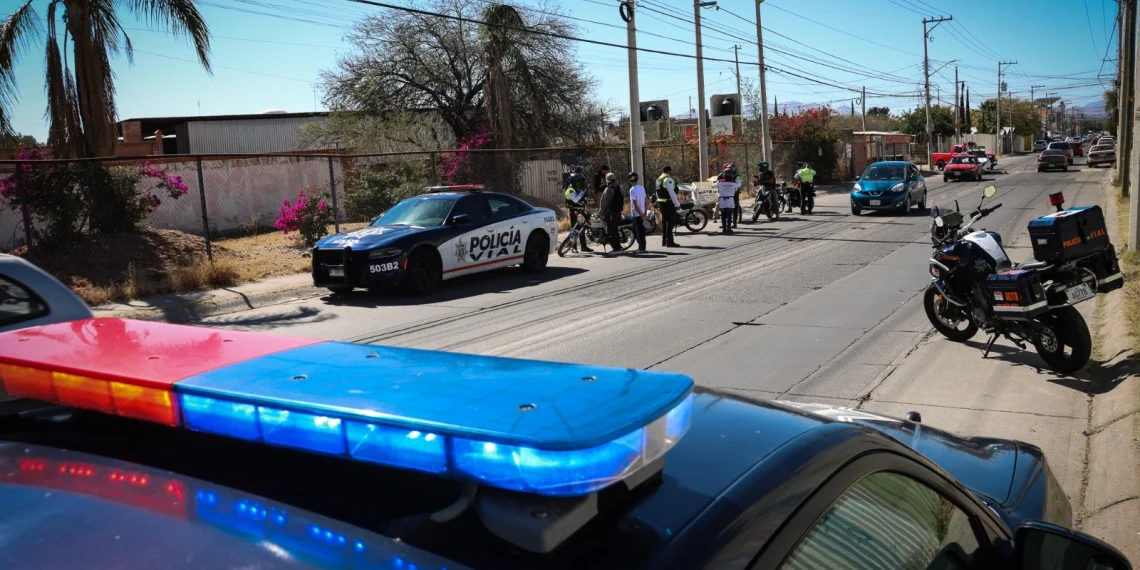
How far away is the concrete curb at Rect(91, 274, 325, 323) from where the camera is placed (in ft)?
42.6

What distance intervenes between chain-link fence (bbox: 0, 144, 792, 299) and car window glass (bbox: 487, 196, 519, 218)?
415cm

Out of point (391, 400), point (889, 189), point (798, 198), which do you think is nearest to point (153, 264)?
point (391, 400)

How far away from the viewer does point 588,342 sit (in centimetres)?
973

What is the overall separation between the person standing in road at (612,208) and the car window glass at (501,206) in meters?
2.99

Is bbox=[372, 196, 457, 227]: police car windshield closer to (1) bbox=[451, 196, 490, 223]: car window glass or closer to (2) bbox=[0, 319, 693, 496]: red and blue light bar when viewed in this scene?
(1) bbox=[451, 196, 490, 223]: car window glass

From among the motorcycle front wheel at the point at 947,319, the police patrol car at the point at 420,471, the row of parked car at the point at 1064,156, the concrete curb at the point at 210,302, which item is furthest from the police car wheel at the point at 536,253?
the row of parked car at the point at 1064,156

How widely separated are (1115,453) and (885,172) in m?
24.0

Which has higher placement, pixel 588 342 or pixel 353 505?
pixel 353 505

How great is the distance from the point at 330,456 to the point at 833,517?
1045 mm

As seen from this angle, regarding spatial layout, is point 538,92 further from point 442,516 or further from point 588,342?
point 442,516

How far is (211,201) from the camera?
2538 centimetres

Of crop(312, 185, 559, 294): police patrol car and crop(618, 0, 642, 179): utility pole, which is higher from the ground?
crop(618, 0, 642, 179): utility pole

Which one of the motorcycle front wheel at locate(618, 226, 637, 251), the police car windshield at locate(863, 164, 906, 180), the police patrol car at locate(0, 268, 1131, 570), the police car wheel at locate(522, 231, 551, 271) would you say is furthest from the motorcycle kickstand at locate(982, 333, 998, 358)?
the police car windshield at locate(863, 164, 906, 180)

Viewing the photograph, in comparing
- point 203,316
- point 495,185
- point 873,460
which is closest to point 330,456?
point 873,460
